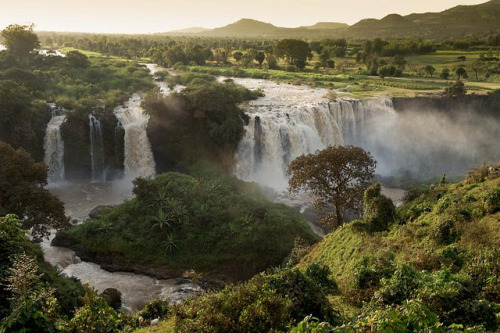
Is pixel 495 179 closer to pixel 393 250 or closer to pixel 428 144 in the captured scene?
pixel 393 250

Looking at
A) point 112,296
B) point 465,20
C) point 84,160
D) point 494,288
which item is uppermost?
point 465,20

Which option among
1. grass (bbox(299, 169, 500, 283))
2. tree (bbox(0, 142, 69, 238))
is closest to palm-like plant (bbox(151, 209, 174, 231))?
tree (bbox(0, 142, 69, 238))

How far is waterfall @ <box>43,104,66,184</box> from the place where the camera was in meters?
33.9

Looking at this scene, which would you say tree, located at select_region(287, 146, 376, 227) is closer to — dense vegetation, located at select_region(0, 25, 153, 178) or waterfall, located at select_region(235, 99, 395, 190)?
waterfall, located at select_region(235, 99, 395, 190)

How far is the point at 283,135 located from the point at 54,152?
66.9 feet

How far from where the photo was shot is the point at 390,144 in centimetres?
4725

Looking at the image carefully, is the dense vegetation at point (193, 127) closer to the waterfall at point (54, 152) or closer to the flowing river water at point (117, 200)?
the flowing river water at point (117, 200)

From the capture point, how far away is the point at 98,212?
28.0m

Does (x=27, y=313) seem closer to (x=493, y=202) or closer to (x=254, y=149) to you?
(x=493, y=202)

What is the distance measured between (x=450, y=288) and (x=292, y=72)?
68921 millimetres

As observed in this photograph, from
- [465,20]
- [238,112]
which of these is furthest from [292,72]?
[465,20]

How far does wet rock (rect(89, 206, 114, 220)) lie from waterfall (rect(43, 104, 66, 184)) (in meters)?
8.15

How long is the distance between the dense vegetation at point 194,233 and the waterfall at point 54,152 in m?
11.2

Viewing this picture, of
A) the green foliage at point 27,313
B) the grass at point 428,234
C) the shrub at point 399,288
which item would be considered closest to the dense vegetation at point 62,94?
the grass at point 428,234
